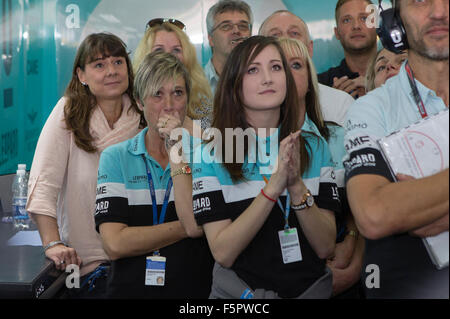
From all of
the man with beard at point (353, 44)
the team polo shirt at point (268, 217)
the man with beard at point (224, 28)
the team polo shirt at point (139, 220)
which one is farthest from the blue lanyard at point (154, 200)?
the man with beard at point (353, 44)

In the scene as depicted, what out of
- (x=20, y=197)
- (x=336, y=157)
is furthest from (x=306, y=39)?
(x=20, y=197)

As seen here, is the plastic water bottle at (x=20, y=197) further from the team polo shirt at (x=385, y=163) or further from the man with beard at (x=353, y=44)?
the team polo shirt at (x=385, y=163)

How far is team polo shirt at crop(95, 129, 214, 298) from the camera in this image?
1.97m

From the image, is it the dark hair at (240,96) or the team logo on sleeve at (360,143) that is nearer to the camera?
the team logo on sleeve at (360,143)

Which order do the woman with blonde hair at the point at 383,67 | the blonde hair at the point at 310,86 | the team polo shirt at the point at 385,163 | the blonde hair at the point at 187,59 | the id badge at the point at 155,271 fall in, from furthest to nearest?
1. the blonde hair at the point at 187,59
2. the woman with blonde hair at the point at 383,67
3. the blonde hair at the point at 310,86
4. the id badge at the point at 155,271
5. the team polo shirt at the point at 385,163

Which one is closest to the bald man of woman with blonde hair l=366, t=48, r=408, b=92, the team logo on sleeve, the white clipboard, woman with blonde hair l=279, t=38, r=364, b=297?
woman with blonde hair l=366, t=48, r=408, b=92

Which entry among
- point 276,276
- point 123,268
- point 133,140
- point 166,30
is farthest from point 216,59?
point 276,276

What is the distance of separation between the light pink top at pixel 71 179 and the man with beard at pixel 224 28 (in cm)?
91

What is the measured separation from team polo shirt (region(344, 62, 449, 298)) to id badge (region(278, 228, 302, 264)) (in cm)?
25

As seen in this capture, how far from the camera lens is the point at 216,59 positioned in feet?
10.4

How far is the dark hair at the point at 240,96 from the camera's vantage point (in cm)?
181

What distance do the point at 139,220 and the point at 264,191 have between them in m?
0.69

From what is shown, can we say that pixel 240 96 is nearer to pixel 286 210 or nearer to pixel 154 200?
pixel 286 210

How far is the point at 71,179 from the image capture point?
2.45 meters
